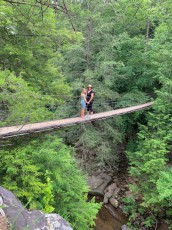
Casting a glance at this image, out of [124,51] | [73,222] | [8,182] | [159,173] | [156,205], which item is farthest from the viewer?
[124,51]

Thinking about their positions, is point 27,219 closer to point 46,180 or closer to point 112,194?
point 46,180

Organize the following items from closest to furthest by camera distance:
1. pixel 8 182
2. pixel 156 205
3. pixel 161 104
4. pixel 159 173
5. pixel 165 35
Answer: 1. pixel 8 182
2. pixel 159 173
3. pixel 156 205
4. pixel 161 104
5. pixel 165 35

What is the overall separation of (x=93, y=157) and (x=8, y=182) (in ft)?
17.3

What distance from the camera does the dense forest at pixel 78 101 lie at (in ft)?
14.0

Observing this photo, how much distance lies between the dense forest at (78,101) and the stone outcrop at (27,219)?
1.28 feet

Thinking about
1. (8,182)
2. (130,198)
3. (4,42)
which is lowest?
(130,198)

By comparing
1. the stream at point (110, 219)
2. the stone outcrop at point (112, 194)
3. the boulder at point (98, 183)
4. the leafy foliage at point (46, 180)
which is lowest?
the stream at point (110, 219)

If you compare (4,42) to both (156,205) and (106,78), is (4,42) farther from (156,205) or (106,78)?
(156,205)

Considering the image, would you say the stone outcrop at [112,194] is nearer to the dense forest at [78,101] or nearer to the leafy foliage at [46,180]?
the dense forest at [78,101]

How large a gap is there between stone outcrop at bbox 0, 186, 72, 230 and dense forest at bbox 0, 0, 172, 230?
0.39 meters

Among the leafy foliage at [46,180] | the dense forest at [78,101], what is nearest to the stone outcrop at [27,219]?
the dense forest at [78,101]

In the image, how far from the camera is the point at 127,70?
925 centimetres

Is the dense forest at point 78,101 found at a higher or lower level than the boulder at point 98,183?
higher

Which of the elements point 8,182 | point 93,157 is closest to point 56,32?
point 8,182
